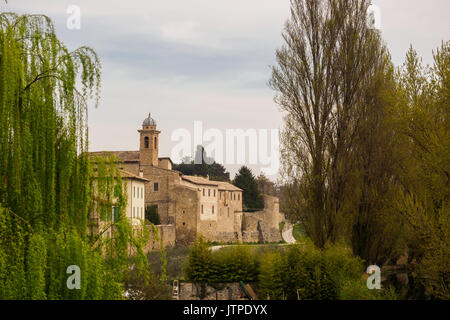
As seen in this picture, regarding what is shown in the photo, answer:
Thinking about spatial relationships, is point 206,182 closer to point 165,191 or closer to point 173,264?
point 165,191

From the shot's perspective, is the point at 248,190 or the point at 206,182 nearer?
the point at 206,182

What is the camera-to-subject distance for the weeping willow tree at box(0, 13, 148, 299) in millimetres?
8320

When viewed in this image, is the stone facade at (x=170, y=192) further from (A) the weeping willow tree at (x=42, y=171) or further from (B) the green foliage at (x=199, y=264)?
(A) the weeping willow tree at (x=42, y=171)

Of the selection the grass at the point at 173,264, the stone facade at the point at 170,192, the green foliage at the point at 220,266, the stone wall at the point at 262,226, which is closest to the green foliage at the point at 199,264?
the green foliage at the point at 220,266

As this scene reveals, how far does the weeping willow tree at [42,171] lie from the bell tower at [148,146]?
146 ft

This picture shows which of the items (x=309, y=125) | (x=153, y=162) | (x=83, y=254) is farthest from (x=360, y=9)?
(x=153, y=162)

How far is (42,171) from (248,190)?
67123mm

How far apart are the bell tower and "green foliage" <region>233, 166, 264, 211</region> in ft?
71.4

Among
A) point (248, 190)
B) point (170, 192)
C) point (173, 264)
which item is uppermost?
point (248, 190)

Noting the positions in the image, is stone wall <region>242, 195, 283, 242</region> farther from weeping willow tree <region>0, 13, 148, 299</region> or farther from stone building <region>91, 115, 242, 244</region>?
weeping willow tree <region>0, 13, 148, 299</region>

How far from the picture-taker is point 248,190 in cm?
7569

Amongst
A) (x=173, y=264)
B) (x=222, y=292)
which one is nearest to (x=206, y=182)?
(x=173, y=264)
